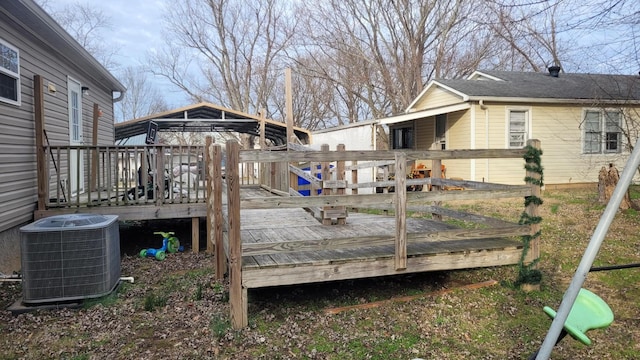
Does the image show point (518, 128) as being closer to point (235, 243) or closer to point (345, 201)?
point (345, 201)

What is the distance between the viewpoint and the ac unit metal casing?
4.19 meters

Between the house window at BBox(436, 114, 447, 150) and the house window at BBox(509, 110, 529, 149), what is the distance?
78.8 inches

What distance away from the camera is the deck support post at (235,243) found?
3.67 m

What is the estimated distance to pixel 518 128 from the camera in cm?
1271

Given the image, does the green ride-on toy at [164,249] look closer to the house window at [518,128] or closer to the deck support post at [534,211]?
the deck support post at [534,211]

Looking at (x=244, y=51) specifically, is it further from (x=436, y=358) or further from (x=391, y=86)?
(x=436, y=358)

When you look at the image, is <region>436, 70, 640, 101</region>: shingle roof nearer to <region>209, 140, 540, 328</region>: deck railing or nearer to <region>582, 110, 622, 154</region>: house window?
<region>582, 110, 622, 154</region>: house window

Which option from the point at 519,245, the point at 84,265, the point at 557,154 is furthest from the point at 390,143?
the point at 84,265

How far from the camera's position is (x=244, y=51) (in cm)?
2892

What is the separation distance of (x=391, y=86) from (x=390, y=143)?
22.7ft

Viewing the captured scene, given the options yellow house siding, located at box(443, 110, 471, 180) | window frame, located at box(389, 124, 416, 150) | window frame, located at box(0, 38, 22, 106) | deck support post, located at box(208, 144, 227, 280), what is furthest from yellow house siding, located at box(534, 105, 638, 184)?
window frame, located at box(0, 38, 22, 106)

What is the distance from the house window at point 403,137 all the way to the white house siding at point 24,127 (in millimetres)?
11544

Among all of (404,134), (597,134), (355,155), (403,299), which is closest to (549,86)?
(597,134)

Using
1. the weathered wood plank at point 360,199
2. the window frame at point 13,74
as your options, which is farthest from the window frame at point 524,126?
the window frame at point 13,74
